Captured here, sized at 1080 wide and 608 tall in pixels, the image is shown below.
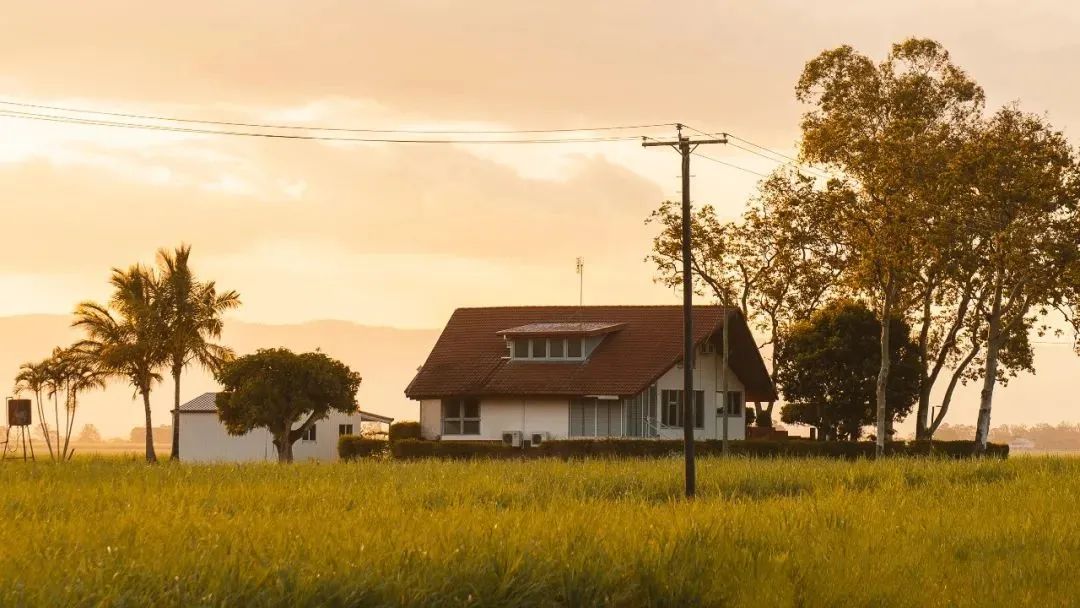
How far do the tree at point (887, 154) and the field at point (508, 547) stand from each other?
2575 centimetres

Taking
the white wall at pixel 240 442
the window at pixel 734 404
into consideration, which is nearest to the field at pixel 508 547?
the window at pixel 734 404

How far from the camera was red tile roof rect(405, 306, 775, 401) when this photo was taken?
64.8 meters

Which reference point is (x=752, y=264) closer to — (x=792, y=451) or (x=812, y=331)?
(x=812, y=331)

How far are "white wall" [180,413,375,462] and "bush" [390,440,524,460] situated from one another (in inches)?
675

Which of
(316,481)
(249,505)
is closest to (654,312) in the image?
(316,481)

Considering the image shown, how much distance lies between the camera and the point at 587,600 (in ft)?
53.7

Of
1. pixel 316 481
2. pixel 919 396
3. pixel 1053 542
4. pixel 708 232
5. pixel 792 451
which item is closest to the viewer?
pixel 1053 542

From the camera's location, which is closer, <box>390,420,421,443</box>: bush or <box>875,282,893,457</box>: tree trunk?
<box>875,282,893,457</box>: tree trunk

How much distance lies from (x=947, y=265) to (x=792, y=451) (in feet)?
31.9

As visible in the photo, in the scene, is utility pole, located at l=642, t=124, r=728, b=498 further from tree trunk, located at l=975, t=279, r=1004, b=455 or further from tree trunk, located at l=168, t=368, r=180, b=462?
tree trunk, located at l=168, t=368, r=180, b=462

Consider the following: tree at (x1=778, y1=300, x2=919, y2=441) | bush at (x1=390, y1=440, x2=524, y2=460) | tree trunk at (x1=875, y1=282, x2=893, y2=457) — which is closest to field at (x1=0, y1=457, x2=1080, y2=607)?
bush at (x1=390, y1=440, x2=524, y2=460)

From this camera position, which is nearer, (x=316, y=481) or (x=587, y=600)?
(x=587, y=600)

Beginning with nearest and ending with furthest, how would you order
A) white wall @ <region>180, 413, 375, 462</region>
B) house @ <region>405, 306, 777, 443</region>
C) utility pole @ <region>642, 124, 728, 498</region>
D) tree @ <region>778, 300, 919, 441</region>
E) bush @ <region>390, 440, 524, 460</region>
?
utility pole @ <region>642, 124, 728, 498</region> < bush @ <region>390, 440, 524, 460</region> < house @ <region>405, 306, 777, 443</region> < tree @ <region>778, 300, 919, 441</region> < white wall @ <region>180, 413, 375, 462</region>

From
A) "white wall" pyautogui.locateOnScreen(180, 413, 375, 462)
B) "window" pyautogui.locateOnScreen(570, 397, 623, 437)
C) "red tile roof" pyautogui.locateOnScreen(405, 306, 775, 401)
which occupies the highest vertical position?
"red tile roof" pyautogui.locateOnScreen(405, 306, 775, 401)
